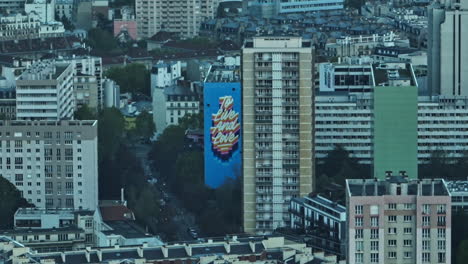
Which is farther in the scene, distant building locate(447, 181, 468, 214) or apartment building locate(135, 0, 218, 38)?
apartment building locate(135, 0, 218, 38)

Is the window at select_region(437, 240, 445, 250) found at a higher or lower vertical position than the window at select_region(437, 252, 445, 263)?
higher

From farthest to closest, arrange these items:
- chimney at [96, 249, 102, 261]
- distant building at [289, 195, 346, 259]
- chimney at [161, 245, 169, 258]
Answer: distant building at [289, 195, 346, 259]
chimney at [161, 245, 169, 258]
chimney at [96, 249, 102, 261]

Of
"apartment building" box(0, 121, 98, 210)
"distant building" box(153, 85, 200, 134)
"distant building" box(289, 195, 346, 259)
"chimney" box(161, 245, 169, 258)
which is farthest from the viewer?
"distant building" box(153, 85, 200, 134)

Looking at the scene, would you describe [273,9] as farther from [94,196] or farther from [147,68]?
[94,196]

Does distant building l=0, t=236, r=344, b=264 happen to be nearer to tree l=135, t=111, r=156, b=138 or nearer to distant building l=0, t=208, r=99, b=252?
distant building l=0, t=208, r=99, b=252

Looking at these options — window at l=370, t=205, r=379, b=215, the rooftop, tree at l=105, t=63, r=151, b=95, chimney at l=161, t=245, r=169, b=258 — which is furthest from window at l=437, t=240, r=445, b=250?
tree at l=105, t=63, r=151, b=95

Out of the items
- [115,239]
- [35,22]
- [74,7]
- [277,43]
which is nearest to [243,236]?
[115,239]

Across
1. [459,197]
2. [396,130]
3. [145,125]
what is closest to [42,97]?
[145,125]
